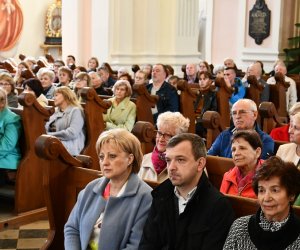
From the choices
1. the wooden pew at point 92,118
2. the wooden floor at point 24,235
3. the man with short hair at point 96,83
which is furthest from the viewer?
the man with short hair at point 96,83

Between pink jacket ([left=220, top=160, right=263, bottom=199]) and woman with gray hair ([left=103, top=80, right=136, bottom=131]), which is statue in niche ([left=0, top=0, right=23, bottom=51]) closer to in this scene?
woman with gray hair ([left=103, top=80, right=136, bottom=131])

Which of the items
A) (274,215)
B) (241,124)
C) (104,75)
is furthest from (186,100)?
(274,215)

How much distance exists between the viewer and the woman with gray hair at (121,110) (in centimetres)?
699

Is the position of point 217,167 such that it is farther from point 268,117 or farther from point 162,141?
point 268,117

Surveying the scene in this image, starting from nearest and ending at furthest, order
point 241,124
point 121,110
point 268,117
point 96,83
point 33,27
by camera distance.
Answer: point 241,124, point 268,117, point 121,110, point 96,83, point 33,27

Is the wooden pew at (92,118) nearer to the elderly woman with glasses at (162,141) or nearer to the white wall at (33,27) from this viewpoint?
the elderly woman with glasses at (162,141)

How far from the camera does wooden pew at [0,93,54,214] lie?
5.59 metres

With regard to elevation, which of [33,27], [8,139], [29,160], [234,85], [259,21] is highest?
[259,21]

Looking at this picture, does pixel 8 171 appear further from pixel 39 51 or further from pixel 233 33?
pixel 39 51

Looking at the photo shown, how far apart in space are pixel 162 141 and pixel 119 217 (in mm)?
842

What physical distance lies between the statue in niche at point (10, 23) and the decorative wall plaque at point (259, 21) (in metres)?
6.63

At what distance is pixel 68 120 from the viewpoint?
612 centimetres

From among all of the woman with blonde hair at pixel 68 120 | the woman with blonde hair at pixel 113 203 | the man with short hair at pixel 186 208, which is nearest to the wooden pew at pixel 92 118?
the woman with blonde hair at pixel 68 120

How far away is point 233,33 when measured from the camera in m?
14.3
